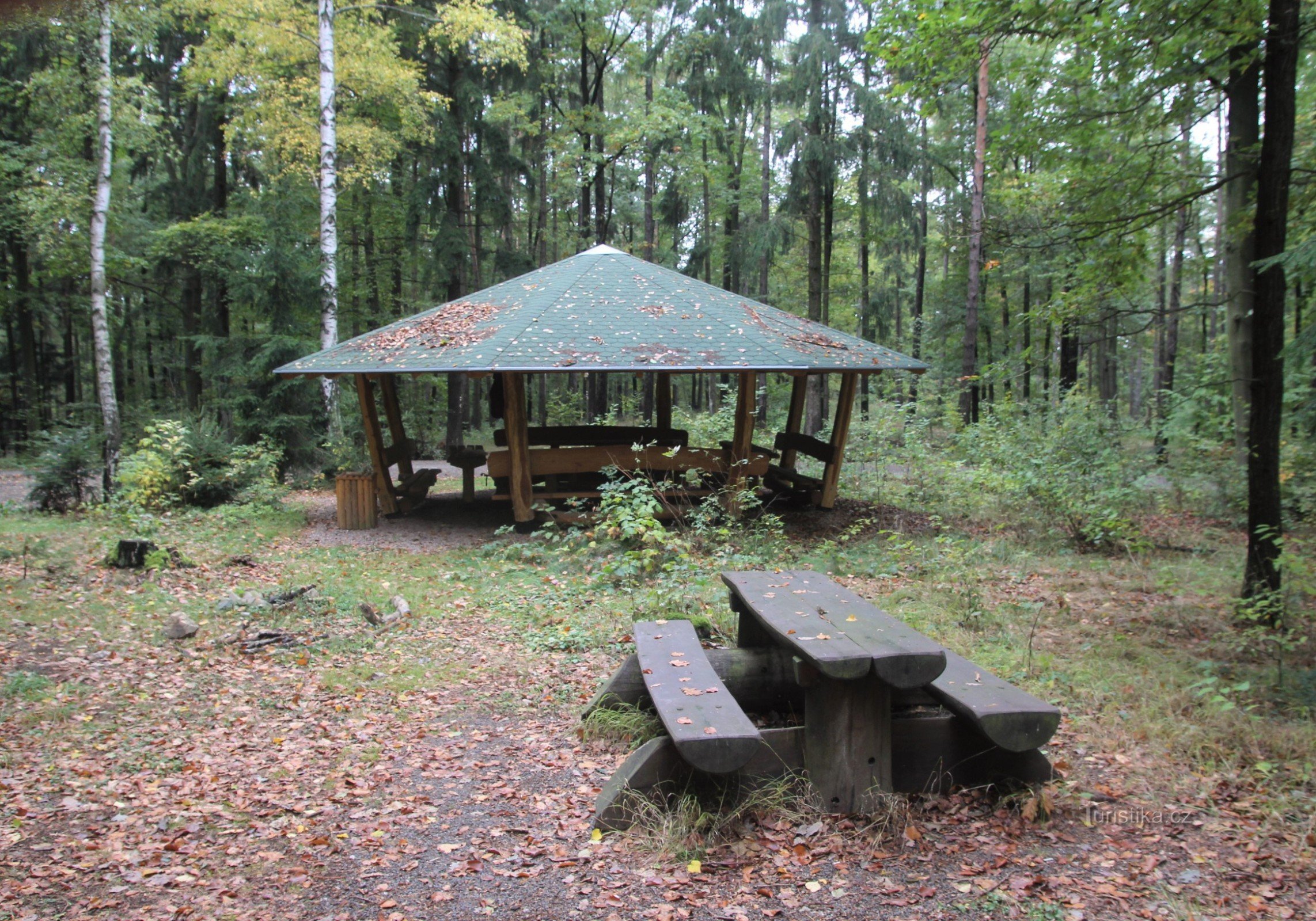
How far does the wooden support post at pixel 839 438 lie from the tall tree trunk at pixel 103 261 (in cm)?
1070

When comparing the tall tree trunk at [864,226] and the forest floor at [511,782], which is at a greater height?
the tall tree trunk at [864,226]

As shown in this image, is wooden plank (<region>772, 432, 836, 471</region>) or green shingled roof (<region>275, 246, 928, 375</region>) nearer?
green shingled roof (<region>275, 246, 928, 375</region>)

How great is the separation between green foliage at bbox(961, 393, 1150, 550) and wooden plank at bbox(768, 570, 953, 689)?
15.5 ft

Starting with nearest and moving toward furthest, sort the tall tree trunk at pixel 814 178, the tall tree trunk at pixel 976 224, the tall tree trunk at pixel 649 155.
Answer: the tall tree trunk at pixel 976 224 < the tall tree trunk at pixel 814 178 < the tall tree trunk at pixel 649 155

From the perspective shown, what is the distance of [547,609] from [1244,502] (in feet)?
27.4

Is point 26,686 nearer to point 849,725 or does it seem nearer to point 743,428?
point 849,725

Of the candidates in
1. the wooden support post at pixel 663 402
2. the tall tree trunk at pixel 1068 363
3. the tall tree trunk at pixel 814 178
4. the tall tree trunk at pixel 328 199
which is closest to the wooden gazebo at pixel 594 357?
the wooden support post at pixel 663 402

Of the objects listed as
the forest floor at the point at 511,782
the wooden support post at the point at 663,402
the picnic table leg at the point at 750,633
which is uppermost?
the wooden support post at the point at 663,402

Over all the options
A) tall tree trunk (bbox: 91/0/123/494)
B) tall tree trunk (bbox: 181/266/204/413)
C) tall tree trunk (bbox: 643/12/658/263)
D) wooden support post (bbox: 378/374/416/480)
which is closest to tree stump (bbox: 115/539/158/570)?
wooden support post (bbox: 378/374/416/480)

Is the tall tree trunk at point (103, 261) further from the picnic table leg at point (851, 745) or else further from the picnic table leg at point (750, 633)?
the picnic table leg at point (851, 745)

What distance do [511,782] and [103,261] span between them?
12699 mm

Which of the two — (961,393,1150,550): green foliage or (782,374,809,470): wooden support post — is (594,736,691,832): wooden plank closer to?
(961,393,1150,550): green foliage

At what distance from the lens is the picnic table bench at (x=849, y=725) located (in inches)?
119

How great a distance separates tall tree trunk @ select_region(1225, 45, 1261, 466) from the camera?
6289mm
